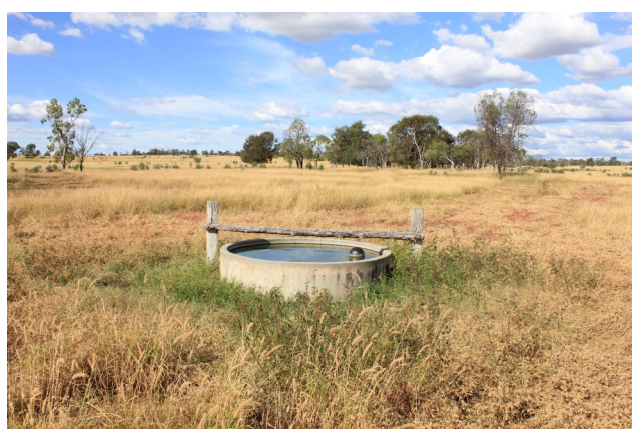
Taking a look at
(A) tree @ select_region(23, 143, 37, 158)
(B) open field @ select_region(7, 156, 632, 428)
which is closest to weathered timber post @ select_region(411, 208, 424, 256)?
(B) open field @ select_region(7, 156, 632, 428)

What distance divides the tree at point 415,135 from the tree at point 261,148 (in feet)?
58.2

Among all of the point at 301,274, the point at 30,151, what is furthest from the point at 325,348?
the point at 30,151

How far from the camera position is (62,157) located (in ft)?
136

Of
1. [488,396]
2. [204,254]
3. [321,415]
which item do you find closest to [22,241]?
[204,254]

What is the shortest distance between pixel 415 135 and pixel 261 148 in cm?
2192

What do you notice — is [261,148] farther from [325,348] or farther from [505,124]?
[325,348]

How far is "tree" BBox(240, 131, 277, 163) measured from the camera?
65188 mm

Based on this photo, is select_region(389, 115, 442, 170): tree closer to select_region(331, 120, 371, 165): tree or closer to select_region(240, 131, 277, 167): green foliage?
select_region(331, 120, 371, 165): tree

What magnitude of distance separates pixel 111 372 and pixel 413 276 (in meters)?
3.94

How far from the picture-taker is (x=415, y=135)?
66.6 m

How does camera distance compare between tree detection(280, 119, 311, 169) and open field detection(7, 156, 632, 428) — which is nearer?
open field detection(7, 156, 632, 428)

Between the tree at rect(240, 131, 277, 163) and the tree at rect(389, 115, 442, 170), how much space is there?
17752 mm

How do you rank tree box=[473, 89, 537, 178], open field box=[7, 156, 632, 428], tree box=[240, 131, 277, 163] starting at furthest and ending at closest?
tree box=[240, 131, 277, 163] → tree box=[473, 89, 537, 178] → open field box=[7, 156, 632, 428]

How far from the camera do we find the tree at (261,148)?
6519cm
